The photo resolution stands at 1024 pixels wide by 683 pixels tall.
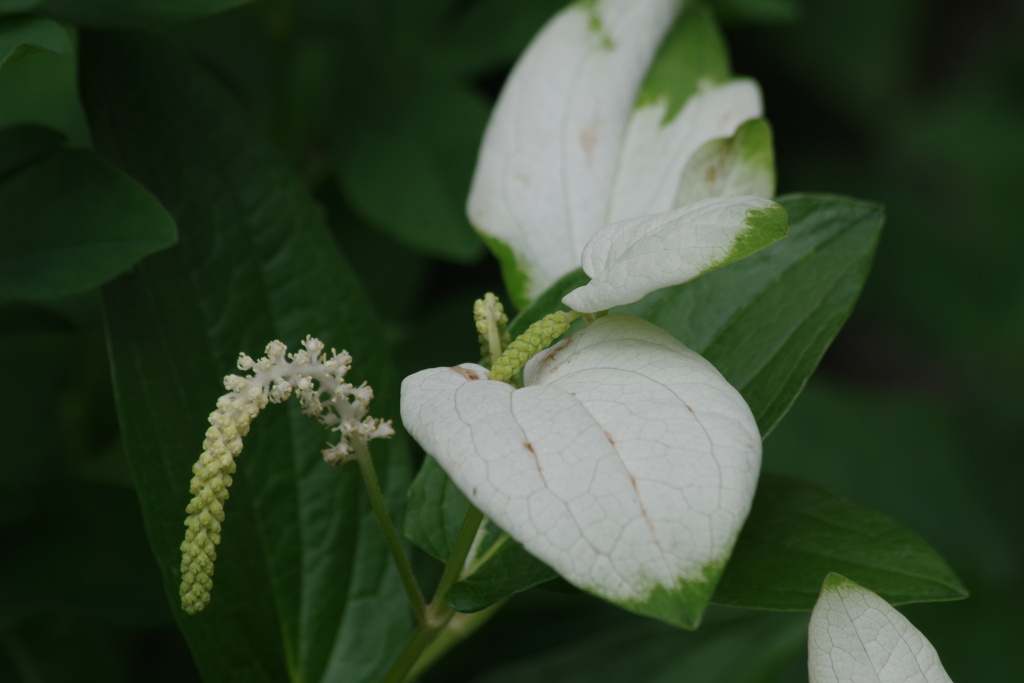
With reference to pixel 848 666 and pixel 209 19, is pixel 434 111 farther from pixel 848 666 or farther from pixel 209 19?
pixel 848 666

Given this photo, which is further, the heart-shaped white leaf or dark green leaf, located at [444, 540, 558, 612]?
dark green leaf, located at [444, 540, 558, 612]

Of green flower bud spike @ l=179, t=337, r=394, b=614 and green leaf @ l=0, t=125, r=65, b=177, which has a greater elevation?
green leaf @ l=0, t=125, r=65, b=177

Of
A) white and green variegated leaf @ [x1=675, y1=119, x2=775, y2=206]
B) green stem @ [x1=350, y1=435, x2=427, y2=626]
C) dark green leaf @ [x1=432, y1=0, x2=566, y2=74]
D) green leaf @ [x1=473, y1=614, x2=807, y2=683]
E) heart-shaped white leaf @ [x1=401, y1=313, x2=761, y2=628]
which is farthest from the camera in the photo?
dark green leaf @ [x1=432, y1=0, x2=566, y2=74]

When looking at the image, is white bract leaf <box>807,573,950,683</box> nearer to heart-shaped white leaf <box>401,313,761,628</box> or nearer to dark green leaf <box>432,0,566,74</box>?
heart-shaped white leaf <box>401,313,761,628</box>

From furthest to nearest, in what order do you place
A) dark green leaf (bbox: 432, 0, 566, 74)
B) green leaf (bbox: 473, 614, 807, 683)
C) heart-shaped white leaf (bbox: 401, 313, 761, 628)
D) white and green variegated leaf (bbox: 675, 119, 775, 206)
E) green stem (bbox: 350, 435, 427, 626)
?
1. dark green leaf (bbox: 432, 0, 566, 74)
2. green leaf (bbox: 473, 614, 807, 683)
3. white and green variegated leaf (bbox: 675, 119, 775, 206)
4. green stem (bbox: 350, 435, 427, 626)
5. heart-shaped white leaf (bbox: 401, 313, 761, 628)

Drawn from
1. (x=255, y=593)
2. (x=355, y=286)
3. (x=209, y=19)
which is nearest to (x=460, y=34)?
(x=209, y=19)

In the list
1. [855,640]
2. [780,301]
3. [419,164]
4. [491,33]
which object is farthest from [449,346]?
[855,640]

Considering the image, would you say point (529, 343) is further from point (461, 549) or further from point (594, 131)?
point (594, 131)

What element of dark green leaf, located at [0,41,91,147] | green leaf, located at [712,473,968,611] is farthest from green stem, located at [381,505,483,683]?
dark green leaf, located at [0,41,91,147]
